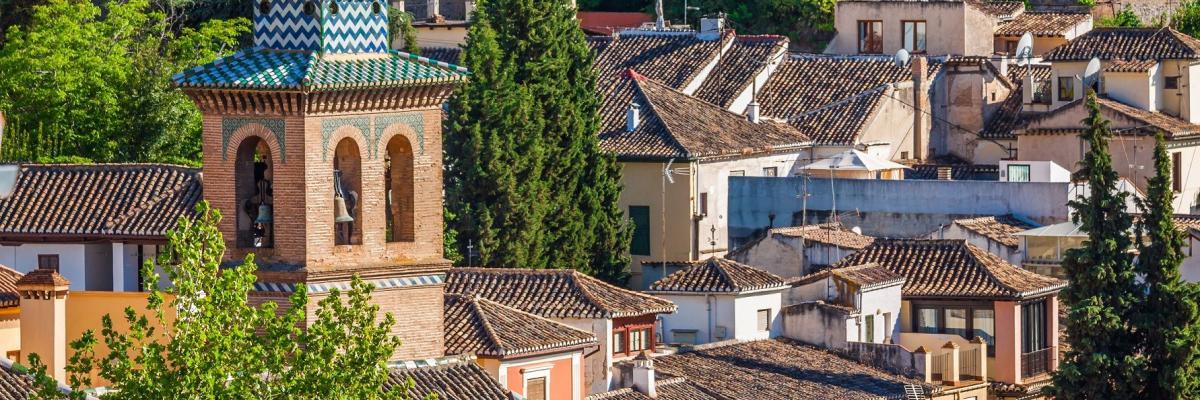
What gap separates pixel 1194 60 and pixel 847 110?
19.5 ft

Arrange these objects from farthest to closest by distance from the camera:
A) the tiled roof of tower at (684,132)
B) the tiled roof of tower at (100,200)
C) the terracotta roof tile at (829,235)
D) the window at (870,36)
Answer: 1. the window at (870,36)
2. the tiled roof of tower at (684,132)
3. the terracotta roof tile at (829,235)
4. the tiled roof of tower at (100,200)

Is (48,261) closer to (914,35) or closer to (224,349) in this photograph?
(224,349)

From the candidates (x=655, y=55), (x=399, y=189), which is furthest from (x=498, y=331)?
(x=655, y=55)

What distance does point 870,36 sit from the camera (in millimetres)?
68750

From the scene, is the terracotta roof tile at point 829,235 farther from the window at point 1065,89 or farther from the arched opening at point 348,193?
the arched opening at point 348,193

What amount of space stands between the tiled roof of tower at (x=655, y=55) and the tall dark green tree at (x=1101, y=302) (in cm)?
1524

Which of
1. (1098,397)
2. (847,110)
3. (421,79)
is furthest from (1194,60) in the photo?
(421,79)

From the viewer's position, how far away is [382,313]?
35.5m

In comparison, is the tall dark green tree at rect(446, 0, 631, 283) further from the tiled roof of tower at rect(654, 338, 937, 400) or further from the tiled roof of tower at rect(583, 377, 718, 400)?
the tiled roof of tower at rect(583, 377, 718, 400)

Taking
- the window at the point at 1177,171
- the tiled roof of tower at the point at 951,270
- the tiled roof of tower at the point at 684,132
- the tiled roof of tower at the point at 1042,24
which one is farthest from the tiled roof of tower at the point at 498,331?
the tiled roof of tower at the point at 1042,24

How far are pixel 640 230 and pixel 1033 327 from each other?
7896 millimetres

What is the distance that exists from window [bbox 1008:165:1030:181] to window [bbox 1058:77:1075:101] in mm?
4273

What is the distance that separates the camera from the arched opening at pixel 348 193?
3575 centimetres

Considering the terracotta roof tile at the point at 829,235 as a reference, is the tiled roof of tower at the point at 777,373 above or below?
below
